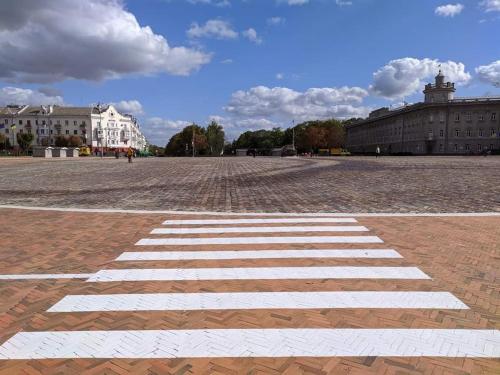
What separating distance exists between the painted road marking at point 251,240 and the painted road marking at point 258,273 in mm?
1526

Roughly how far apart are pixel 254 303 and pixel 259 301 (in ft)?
0.28

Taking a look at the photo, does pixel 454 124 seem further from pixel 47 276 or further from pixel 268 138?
pixel 47 276

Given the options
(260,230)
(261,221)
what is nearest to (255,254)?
(260,230)

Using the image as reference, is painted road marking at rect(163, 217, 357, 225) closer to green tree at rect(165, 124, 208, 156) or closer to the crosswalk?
the crosswalk

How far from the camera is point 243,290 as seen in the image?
16.6 ft

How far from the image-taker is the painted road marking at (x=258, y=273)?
5.51 m

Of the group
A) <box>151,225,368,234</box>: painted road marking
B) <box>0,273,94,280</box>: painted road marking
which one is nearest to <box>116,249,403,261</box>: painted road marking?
<box>0,273,94,280</box>: painted road marking

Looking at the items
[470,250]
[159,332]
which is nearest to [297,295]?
[159,332]

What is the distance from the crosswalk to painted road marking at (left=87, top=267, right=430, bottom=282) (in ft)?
0.05

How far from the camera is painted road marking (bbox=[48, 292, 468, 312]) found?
4.54 metres

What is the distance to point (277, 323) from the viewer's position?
4.13m

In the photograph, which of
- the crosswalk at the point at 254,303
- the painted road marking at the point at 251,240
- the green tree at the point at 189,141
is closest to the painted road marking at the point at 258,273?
the crosswalk at the point at 254,303

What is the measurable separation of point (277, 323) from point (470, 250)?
4.44m

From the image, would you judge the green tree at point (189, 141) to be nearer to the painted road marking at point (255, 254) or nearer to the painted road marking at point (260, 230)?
the painted road marking at point (260, 230)
